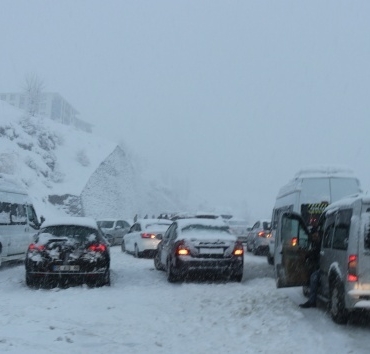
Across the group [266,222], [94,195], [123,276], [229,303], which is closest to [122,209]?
[94,195]

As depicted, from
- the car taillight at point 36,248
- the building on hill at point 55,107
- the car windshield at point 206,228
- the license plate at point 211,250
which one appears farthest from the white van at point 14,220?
the building on hill at point 55,107

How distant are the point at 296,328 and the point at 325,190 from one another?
760cm

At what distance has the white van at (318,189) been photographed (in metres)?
15.0

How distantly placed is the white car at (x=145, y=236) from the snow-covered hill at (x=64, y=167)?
29768 mm

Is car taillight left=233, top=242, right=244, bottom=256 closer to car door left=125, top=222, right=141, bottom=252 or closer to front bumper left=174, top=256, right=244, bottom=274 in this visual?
front bumper left=174, top=256, right=244, bottom=274

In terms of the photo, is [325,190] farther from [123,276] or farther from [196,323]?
[196,323]

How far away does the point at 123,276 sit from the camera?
570 inches

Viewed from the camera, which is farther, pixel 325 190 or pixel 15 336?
pixel 325 190

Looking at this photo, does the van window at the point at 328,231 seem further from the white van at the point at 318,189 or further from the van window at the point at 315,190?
the van window at the point at 315,190

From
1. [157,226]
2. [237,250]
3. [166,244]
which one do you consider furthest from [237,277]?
[157,226]

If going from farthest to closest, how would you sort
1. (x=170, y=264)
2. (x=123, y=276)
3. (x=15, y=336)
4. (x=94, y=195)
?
1. (x=94, y=195)
2. (x=123, y=276)
3. (x=170, y=264)
4. (x=15, y=336)

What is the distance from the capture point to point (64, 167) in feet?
204

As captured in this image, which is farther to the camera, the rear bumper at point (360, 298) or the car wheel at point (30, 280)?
the car wheel at point (30, 280)

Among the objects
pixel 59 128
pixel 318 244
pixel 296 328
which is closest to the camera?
pixel 296 328
